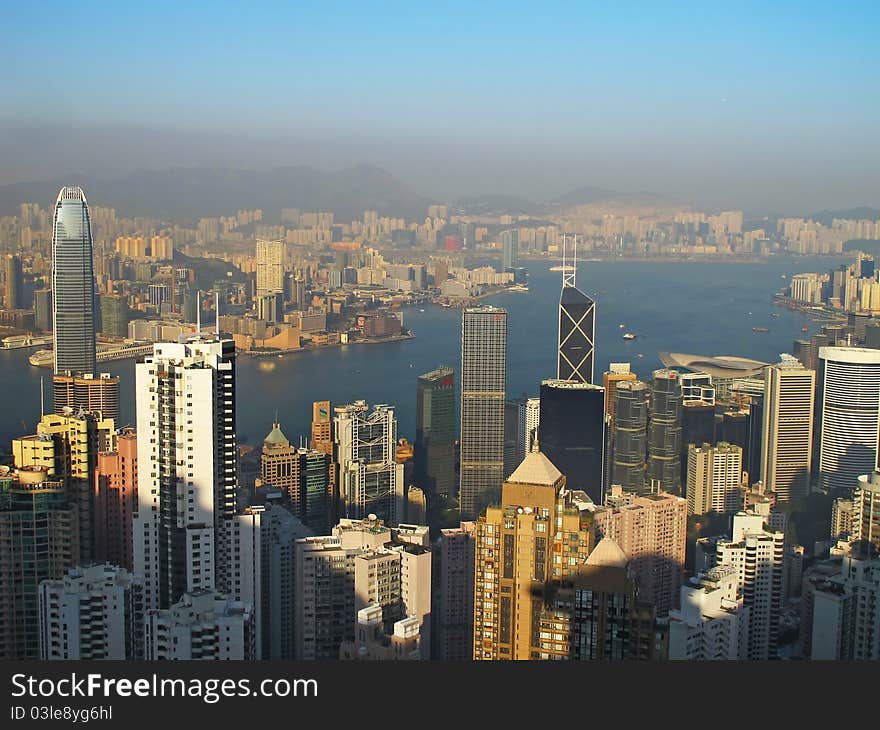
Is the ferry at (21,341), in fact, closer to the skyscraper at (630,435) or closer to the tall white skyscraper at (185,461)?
the tall white skyscraper at (185,461)

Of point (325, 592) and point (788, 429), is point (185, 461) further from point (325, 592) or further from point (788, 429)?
point (788, 429)

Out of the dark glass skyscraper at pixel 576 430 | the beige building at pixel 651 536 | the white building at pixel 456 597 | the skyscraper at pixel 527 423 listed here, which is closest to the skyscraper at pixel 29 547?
the white building at pixel 456 597

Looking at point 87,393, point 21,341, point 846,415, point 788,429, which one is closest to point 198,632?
point 87,393

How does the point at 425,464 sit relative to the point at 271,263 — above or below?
below

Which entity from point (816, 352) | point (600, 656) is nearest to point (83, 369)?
point (600, 656)

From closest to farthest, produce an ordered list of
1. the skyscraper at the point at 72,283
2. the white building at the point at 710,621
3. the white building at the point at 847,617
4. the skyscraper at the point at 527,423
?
the white building at the point at 710,621
the white building at the point at 847,617
the skyscraper at the point at 527,423
the skyscraper at the point at 72,283

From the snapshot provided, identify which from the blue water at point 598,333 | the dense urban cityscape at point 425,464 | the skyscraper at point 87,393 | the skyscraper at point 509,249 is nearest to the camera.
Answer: the dense urban cityscape at point 425,464

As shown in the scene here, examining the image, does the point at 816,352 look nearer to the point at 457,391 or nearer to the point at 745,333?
the point at 745,333

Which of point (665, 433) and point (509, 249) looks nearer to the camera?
point (665, 433)

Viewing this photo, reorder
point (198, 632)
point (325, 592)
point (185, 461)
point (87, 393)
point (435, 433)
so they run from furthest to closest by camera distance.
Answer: point (435, 433) → point (87, 393) → point (325, 592) → point (185, 461) → point (198, 632)
